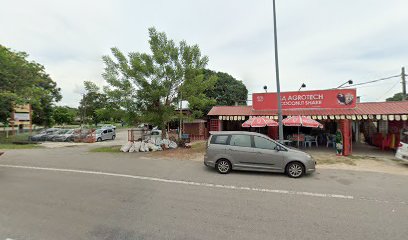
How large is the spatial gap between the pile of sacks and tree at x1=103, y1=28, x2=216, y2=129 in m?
1.43

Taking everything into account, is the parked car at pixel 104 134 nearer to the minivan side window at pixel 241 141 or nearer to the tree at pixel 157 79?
the tree at pixel 157 79

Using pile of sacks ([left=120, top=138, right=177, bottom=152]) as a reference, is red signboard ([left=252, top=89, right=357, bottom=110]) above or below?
above

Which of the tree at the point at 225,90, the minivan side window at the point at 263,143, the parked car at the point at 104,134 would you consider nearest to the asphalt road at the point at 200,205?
the minivan side window at the point at 263,143

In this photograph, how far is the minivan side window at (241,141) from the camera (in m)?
8.05

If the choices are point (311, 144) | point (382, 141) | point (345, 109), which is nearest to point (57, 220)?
point (345, 109)

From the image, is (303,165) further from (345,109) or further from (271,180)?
(345,109)

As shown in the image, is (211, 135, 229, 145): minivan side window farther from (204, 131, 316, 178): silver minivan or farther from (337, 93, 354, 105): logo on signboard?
(337, 93, 354, 105): logo on signboard

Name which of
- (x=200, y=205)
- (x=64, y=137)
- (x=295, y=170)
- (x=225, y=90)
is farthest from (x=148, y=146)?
(x=225, y=90)

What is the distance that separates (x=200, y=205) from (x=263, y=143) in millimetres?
4005

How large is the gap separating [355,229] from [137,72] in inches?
515

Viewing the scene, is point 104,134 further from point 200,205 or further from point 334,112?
point 200,205

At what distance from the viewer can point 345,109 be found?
43.9 feet

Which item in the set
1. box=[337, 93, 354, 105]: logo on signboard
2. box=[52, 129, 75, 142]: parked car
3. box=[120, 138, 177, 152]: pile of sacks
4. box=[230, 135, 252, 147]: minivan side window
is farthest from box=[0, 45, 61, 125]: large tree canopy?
box=[337, 93, 354, 105]: logo on signboard

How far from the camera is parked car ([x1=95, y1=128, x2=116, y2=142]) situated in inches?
976
